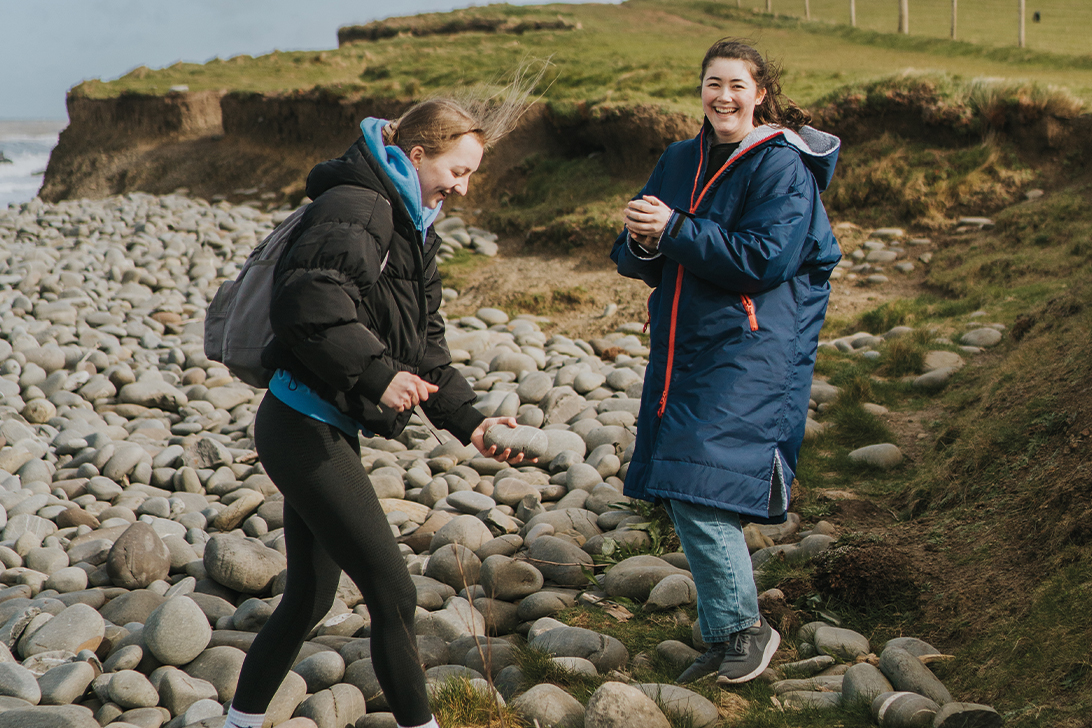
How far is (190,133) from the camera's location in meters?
22.0

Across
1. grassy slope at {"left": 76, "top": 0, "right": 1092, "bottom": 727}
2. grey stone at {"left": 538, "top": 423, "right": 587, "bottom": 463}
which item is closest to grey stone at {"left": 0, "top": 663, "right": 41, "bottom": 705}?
grassy slope at {"left": 76, "top": 0, "right": 1092, "bottom": 727}

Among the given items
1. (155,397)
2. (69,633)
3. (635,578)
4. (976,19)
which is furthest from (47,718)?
(976,19)

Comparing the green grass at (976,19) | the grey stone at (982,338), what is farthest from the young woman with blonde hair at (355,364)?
the green grass at (976,19)

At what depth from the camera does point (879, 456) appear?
17.2 ft

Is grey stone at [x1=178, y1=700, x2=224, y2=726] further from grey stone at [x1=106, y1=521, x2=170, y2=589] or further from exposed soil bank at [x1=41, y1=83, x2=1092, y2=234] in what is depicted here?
exposed soil bank at [x1=41, y1=83, x2=1092, y2=234]

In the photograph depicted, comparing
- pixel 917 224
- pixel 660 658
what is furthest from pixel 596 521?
pixel 917 224

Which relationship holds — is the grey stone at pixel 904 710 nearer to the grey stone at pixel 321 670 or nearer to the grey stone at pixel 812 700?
the grey stone at pixel 812 700

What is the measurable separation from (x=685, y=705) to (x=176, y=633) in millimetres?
1955

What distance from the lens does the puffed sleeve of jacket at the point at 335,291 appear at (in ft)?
7.39

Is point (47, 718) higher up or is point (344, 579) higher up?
point (47, 718)

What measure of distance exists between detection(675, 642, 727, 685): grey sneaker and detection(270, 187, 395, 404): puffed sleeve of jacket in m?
1.61

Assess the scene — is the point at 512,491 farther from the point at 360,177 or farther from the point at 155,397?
the point at 155,397

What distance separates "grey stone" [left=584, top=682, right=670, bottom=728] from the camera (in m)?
2.76

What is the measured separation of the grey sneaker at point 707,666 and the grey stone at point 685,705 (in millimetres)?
131
